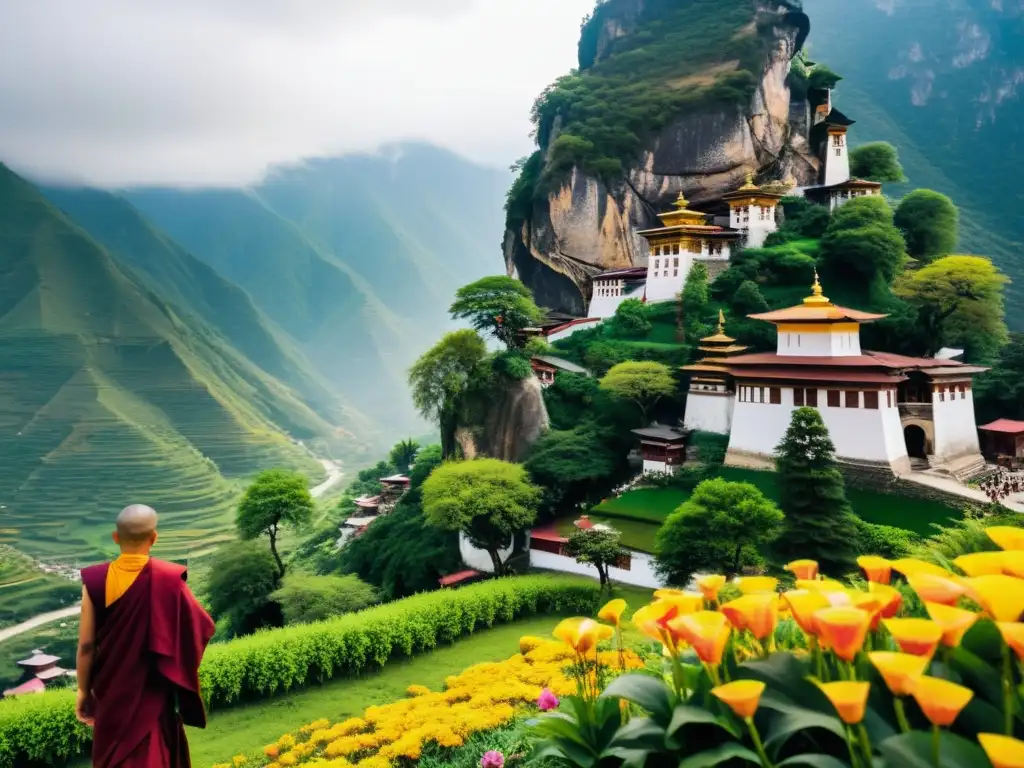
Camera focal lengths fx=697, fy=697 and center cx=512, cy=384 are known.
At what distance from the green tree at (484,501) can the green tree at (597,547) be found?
2.96 meters

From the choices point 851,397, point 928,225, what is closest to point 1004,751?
point 851,397

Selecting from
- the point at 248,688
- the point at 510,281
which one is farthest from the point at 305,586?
the point at 510,281

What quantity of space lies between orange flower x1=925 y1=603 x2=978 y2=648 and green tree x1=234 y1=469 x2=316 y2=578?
20990 millimetres

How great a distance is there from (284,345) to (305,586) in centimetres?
Result: 11567

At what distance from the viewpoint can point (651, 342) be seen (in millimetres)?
28266

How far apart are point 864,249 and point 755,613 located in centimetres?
2757

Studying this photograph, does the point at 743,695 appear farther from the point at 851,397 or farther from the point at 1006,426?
the point at 1006,426

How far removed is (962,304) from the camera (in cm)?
2433

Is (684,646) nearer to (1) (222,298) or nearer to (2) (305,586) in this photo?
(2) (305,586)

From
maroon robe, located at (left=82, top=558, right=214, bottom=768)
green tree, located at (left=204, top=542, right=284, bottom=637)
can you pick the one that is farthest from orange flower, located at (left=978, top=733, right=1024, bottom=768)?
green tree, located at (left=204, top=542, right=284, bottom=637)

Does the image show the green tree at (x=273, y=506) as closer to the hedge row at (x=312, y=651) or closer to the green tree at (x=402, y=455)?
the hedge row at (x=312, y=651)

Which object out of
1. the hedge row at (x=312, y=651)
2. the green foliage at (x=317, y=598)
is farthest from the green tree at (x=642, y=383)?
the green foliage at (x=317, y=598)

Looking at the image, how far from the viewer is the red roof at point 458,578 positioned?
70.0 feet

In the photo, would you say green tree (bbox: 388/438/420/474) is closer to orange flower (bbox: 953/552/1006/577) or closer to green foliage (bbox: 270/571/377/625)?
green foliage (bbox: 270/571/377/625)
